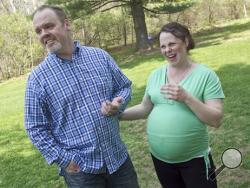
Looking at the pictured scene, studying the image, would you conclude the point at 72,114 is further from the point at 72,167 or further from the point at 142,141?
the point at 142,141

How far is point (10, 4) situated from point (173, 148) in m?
32.6

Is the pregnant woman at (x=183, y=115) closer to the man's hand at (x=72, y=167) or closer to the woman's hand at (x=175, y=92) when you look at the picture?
the woman's hand at (x=175, y=92)

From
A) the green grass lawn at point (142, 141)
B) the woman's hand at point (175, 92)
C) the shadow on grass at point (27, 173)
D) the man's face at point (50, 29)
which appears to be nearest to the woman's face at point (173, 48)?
the woman's hand at point (175, 92)

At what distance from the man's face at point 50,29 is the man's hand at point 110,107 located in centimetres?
45

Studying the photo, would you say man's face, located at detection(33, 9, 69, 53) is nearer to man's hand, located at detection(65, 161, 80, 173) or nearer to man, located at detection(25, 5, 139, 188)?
man, located at detection(25, 5, 139, 188)

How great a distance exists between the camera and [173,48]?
2.84m

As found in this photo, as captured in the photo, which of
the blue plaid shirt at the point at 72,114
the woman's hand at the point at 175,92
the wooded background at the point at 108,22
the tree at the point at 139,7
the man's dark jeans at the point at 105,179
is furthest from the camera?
the wooded background at the point at 108,22

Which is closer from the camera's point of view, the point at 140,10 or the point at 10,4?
the point at 140,10

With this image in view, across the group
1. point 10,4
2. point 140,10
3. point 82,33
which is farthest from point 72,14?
point 10,4

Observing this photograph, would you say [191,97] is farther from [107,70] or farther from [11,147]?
[11,147]

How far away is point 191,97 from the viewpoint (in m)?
2.62

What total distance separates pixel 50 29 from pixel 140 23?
15.7 m

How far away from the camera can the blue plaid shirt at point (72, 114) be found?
8.84 feet

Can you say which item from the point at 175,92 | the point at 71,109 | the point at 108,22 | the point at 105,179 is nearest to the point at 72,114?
the point at 71,109
